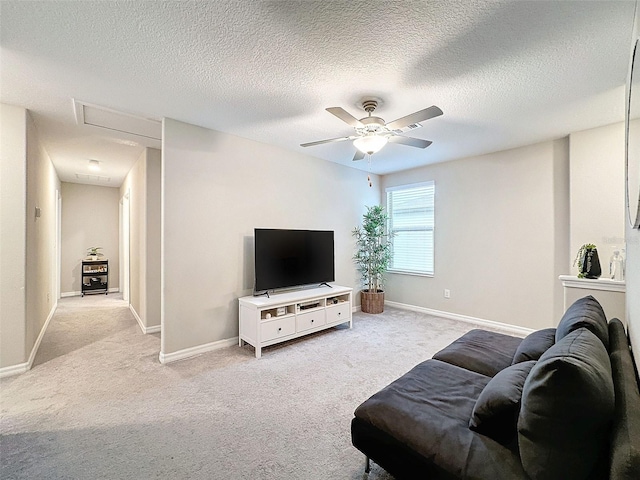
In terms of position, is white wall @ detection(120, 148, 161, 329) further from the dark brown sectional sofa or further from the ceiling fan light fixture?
the dark brown sectional sofa

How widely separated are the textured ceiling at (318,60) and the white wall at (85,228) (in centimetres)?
419

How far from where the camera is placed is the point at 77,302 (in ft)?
19.3

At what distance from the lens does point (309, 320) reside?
12.0 ft

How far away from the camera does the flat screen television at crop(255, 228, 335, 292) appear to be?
360cm

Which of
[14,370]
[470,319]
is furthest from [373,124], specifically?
[14,370]

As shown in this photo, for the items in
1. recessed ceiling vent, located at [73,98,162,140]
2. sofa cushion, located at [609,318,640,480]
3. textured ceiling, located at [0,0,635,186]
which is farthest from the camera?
recessed ceiling vent, located at [73,98,162,140]

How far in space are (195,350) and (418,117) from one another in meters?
3.24

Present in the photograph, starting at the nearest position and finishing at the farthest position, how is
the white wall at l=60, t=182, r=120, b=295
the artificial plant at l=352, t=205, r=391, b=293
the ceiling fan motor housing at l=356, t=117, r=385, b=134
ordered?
the ceiling fan motor housing at l=356, t=117, r=385, b=134 < the artificial plant at l=352, t=205, r=391, b=293 < the white wall at l=60, t=182, r=120, b=295

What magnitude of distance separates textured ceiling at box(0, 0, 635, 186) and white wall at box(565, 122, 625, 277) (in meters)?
0.19

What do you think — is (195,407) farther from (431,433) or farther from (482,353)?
(482,353)

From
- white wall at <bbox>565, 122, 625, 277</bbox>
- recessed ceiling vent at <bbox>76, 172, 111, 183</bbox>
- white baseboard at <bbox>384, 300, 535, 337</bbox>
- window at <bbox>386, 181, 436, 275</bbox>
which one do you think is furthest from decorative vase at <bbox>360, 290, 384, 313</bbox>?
recessed ceiling vent at <bbox>76, 172, 111, 183</bbox>

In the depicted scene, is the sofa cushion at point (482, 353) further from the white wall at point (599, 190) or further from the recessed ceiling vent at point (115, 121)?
the recessed ceiling vent at point (115, 121)

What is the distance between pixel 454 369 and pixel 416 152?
3195 mm

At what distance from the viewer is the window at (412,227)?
16.4ft
